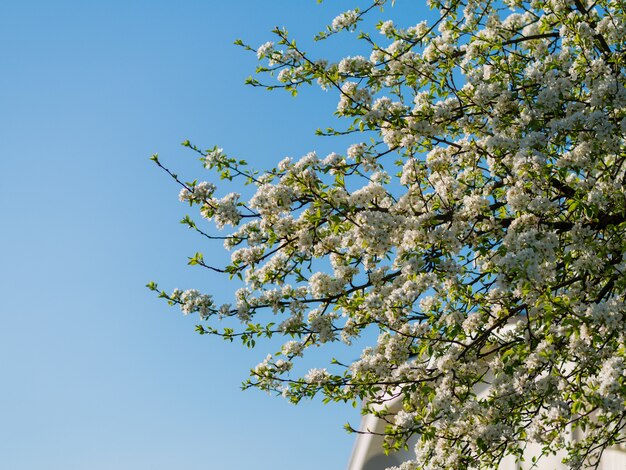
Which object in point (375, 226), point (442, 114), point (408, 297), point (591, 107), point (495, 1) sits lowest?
point (408, 297)

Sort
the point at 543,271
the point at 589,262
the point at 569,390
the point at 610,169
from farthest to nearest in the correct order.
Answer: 1. the point at 610,169
2. the point at 569,390
3. the point at 589,262
4. the point at 543,271

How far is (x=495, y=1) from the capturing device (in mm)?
10391

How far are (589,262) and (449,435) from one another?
254cm

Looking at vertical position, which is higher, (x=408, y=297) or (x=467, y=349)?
(x=408, y=297)

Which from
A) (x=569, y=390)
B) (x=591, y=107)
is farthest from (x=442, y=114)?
(x=569, y=390)

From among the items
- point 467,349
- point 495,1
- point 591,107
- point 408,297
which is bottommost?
point 467,349

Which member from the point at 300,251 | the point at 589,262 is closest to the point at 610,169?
the point at 589,262

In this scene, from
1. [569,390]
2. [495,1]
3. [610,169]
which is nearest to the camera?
[569,390]

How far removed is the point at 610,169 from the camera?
8.83 meters

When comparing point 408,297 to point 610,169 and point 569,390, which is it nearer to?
point 569,390

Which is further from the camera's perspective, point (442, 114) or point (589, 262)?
point (442, 114)

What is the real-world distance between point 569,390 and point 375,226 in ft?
8.94

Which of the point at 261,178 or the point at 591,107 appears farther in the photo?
the point at 261,178

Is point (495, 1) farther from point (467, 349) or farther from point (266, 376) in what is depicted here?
point (266, 376)
